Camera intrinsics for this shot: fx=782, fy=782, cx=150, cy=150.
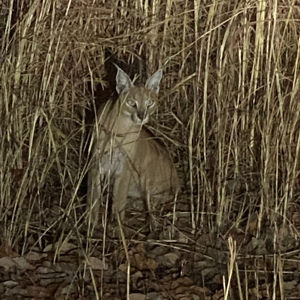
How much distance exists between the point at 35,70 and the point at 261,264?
111 cm

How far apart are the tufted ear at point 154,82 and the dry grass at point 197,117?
0.06 meters

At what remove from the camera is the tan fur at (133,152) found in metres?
3.04

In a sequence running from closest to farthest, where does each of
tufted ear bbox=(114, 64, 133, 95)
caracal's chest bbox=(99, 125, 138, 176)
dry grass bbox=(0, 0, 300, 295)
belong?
dry grass bbox=(0, 0, 300, 295) → caracal's chest bbox=(99, 125, 138, 176) → tufted ear bbox=(114, 64, 133, 95)

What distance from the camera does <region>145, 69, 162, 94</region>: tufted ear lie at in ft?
10.3

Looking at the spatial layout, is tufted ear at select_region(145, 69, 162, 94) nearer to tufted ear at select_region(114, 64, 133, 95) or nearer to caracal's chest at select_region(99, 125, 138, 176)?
tufted ear at select_region(114, 64, 133, 95)

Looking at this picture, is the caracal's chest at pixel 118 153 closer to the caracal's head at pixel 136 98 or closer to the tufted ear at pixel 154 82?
the caracal's head at pixel 136 98

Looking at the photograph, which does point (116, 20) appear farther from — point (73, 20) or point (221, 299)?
point (221, 299)

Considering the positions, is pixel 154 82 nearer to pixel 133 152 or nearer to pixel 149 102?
pixel 149 102

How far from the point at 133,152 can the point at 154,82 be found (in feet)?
1.00

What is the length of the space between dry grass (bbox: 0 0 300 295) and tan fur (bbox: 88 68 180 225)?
0.09 metres

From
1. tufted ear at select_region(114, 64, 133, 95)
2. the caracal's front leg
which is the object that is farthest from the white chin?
the caracal's front leg

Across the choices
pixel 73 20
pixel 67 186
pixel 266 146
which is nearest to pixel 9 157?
pixel 67 186

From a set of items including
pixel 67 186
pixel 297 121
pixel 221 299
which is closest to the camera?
pixel 221 299

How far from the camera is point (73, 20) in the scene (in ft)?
9.88
